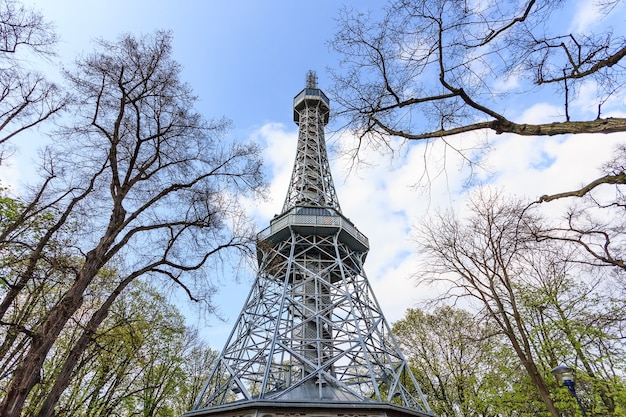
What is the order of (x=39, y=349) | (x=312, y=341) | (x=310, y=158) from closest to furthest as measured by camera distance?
(x=39, y=349) → (x=312, y=341) → (x=310, y=158)

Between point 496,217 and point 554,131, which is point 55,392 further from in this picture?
point 496,217

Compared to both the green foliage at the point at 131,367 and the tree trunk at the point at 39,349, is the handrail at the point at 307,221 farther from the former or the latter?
the tree trunk at the point at 39,349

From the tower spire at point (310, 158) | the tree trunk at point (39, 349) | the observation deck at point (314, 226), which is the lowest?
the tree trunk at point (39, 349)

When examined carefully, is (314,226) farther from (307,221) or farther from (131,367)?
(131,367)

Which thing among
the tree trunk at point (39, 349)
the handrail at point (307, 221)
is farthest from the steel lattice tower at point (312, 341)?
the tree trunk at point (39, 349)

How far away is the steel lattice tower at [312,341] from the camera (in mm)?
12688

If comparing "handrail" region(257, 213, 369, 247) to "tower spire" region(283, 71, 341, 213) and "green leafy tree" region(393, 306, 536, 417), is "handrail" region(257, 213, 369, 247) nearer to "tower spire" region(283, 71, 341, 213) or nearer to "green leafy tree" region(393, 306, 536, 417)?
"tower spire" region(283, 71, 341, 213)

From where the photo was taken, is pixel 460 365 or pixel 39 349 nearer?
pixel 39 349

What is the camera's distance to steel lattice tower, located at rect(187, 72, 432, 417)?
1269 centimetres

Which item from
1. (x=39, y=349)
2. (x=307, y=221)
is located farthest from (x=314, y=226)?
(x=39, y=349)

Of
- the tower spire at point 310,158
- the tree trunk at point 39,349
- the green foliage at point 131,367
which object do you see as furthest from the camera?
the tower spire at point 310,158

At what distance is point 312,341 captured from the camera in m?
14.6

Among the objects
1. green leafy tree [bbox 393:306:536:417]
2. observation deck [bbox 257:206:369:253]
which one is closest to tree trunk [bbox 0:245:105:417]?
green leafy tree [bbox 393:306:536:417]

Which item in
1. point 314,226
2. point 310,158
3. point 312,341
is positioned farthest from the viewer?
point 310,158
